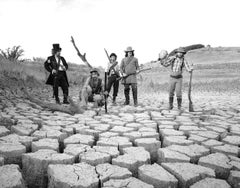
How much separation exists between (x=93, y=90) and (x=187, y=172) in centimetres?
421

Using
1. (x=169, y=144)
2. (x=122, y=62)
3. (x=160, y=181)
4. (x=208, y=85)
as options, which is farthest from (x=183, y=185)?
(x=208, y=85)

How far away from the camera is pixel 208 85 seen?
12891mm

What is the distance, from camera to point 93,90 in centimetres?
577

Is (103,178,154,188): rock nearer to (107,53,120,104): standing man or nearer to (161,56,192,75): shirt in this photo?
(161,56,192,75): shirt

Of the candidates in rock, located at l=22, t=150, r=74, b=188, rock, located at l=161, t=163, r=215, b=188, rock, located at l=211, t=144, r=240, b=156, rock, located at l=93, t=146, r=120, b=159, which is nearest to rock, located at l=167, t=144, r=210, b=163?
rock, located at l=211, t=144, r=240, b=156

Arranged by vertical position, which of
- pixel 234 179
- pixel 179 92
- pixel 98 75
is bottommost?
pixel 234 179

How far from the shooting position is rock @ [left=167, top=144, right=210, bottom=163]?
219 centimetres

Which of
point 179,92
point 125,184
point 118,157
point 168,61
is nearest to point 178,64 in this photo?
point 168,61

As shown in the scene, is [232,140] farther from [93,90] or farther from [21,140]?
[93,90]

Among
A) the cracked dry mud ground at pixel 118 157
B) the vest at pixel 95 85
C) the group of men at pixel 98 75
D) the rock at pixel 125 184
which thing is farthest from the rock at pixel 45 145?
the vest at pixel 95 85

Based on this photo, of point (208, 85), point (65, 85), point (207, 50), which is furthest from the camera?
point (207, 50)

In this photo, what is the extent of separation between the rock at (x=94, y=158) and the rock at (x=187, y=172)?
542mm

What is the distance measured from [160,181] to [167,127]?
1.75m

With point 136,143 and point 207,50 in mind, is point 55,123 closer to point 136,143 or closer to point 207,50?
point 136,143
